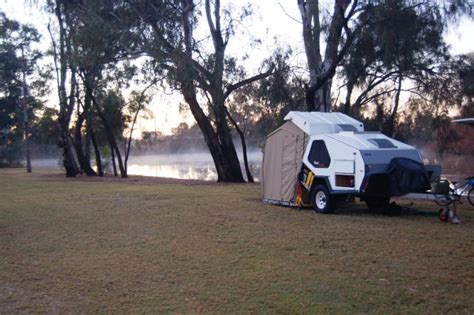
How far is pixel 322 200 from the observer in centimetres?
1273

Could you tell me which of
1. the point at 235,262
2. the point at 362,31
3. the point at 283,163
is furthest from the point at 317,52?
the point at 235,262

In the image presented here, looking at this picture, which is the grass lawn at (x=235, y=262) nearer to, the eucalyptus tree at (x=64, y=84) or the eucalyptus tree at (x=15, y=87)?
the eucalyptus tree at (x=64, y=84)

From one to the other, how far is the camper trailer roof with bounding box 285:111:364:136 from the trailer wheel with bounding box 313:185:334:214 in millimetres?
1409

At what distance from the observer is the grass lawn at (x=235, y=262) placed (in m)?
5.80

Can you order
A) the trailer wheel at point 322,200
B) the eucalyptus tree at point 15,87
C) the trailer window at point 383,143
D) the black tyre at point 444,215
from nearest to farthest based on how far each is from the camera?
the black tyre at point 444,215 → the trailer window at point 383,143 → the trailer wheel at point 322,200 → the eucalyptus tree at point 15,87

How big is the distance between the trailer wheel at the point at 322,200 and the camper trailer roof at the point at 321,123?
4.62 feet

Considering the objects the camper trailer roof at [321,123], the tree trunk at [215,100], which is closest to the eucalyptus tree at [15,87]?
the tree trunk at [215,100]

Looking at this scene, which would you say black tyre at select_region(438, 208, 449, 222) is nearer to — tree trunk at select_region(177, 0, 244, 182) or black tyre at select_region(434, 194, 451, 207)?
black tyre at select_region(434, 194, 451, 207)

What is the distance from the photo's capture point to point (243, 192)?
61.9 ft

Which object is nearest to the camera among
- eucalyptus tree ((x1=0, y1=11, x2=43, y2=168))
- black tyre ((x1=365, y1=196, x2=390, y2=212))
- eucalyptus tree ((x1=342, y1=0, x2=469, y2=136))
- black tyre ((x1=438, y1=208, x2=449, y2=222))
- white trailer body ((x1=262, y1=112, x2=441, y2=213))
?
black tyre ((x1=438, y1=208, x2=449, y2=222))

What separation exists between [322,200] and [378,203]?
139 centimetres

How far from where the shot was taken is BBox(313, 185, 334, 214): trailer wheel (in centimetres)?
1251

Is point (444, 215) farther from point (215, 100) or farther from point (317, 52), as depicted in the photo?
point (215, 100)

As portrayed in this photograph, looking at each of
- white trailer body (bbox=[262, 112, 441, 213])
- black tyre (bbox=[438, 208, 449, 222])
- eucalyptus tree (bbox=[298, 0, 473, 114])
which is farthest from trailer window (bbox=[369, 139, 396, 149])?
eucalyptus tree (bbox=[298, 0, 473, 114])
